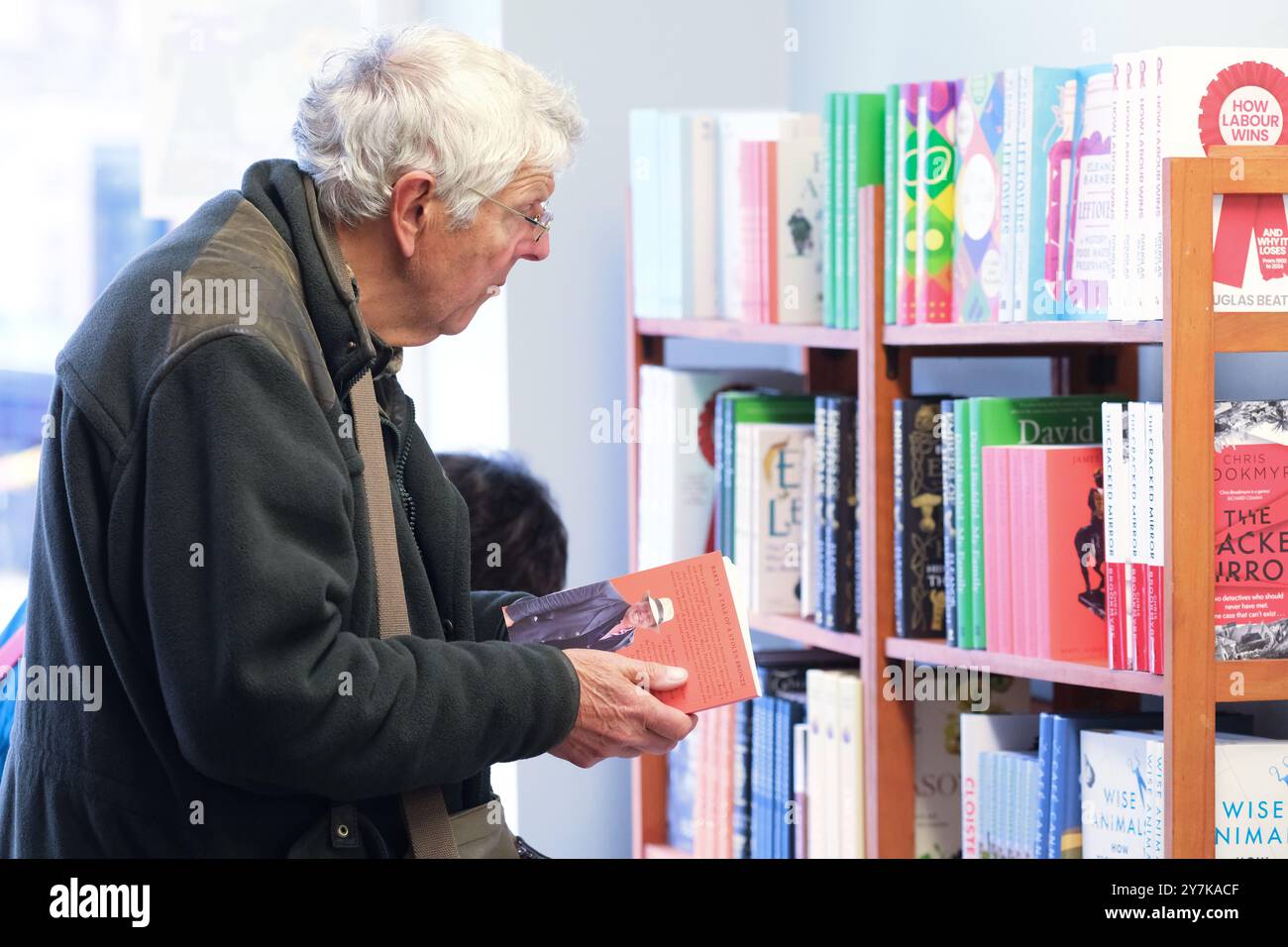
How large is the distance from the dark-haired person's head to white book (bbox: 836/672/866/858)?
1.49 feet

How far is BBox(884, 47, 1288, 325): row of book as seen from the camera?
1660 millimetres

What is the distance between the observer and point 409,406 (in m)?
1.47

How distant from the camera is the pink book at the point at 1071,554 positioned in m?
1.84

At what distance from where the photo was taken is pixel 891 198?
204 centimetres

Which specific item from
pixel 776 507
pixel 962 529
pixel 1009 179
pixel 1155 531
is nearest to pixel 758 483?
pixel 776 507

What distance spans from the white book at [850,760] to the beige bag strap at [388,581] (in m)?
0.94

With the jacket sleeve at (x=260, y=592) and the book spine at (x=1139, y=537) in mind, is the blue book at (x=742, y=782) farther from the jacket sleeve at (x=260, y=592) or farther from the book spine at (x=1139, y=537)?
the jacket sleeve at (x=260, y=592)

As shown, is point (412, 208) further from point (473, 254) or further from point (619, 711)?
point (619, 711)

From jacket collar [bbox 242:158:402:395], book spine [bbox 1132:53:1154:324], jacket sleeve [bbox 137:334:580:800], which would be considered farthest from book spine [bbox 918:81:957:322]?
jacket sleeve [bbox 137:334:580:800]

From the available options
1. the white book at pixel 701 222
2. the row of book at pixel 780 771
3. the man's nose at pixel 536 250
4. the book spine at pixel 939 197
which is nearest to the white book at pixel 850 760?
the row of book at pixel 780 771

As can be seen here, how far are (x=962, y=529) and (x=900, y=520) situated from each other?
0.10 m

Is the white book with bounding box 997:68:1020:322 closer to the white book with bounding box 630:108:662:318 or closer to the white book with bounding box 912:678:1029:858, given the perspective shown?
the white book with bounding box 912:678:1029:858
